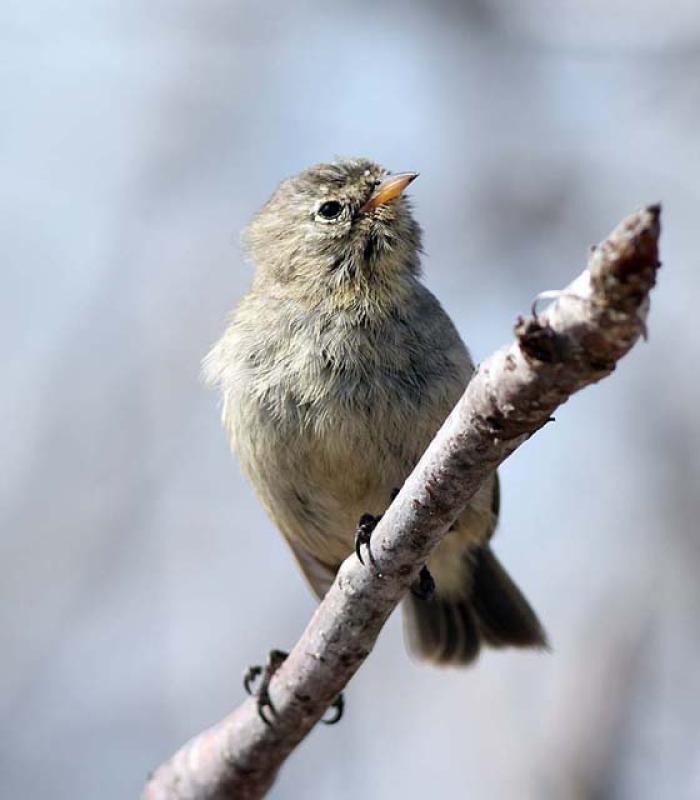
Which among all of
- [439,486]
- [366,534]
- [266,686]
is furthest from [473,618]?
[439,486]

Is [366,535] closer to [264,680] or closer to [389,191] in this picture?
[264,680]

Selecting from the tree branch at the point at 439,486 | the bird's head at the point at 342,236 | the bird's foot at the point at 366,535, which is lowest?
the tree branch at the point at 439,486

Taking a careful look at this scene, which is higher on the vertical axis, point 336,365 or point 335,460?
point 336,365

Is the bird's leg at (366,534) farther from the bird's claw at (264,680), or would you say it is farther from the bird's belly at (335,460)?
the bird's claw at (264,680)

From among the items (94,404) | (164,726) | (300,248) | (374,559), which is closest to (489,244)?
(300,248)

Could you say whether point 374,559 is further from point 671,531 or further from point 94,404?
point 94,404

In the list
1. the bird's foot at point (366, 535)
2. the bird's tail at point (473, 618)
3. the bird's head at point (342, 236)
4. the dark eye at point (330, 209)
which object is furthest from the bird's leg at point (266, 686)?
the dark eye at point (330, 209)

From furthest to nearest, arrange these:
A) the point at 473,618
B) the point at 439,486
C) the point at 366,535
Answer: the point at 473,618 < the point at 366,535 < the point at 439,486
